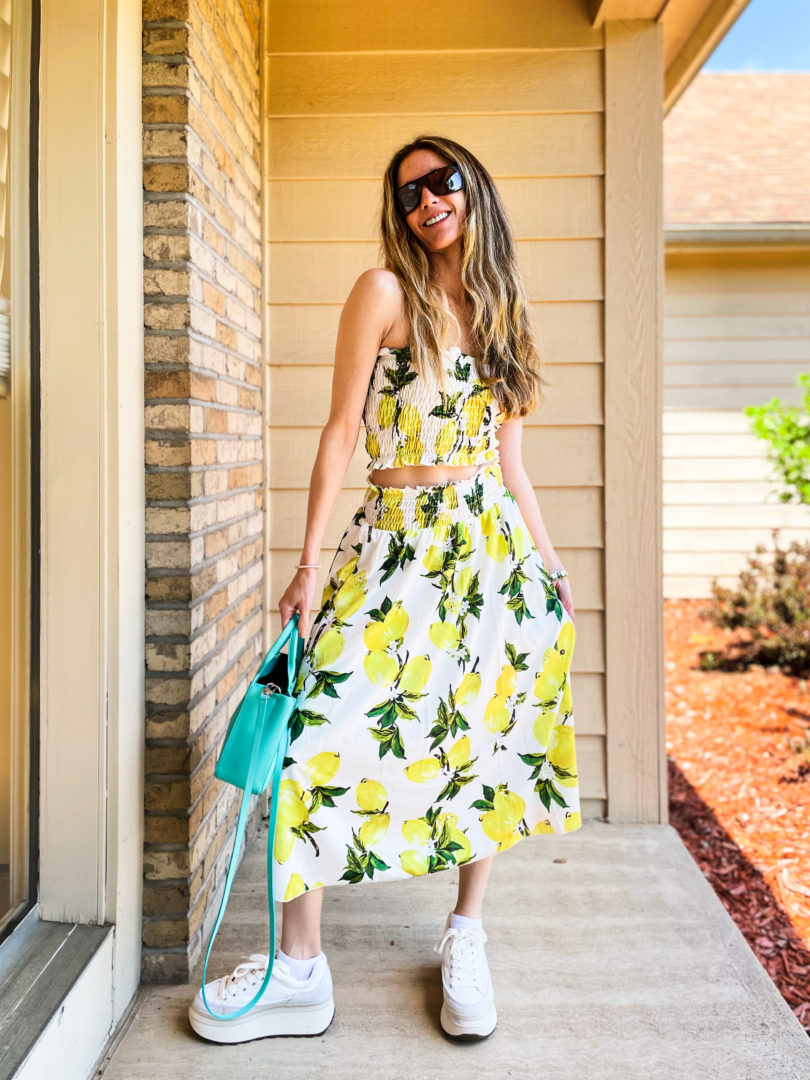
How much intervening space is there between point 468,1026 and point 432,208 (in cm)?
162

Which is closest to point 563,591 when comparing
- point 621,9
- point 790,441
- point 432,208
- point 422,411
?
point 422,411

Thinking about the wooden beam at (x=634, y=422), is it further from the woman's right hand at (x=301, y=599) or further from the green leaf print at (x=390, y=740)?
the woman's right hand at (x=301, y=599)

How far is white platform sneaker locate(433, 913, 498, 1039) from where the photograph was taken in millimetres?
1856

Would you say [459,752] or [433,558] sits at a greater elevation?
[433,558]

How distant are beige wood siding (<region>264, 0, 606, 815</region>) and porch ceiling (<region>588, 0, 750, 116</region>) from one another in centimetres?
13

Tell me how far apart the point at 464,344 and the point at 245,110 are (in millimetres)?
1241

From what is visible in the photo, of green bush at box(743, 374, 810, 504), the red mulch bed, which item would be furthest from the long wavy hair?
green bush at box(743, 374, 810, 504)

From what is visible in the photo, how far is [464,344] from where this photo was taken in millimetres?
1954

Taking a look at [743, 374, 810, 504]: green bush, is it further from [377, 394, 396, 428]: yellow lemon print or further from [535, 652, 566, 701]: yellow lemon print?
[377, 394, 396, 428]: yellow lemon print

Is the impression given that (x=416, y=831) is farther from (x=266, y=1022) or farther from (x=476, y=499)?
(x=476, y=499)

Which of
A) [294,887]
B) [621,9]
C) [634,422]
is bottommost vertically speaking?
[294,887]

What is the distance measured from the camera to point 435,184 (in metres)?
1.90

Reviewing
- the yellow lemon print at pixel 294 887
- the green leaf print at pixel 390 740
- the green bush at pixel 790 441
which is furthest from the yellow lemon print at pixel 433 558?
the green bush at pixel 790 441

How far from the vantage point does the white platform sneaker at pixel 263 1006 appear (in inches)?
72.5
